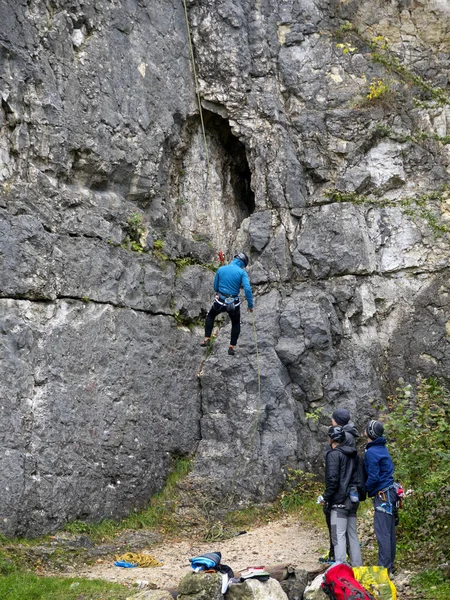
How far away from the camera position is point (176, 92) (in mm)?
14492

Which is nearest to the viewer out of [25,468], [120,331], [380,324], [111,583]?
[111,583]

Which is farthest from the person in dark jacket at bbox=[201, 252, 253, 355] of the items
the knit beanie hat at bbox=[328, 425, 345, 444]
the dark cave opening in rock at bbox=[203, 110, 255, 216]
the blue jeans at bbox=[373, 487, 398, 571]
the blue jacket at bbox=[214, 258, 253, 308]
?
the blue jeans at bbox=[373, 487, 398, 571]

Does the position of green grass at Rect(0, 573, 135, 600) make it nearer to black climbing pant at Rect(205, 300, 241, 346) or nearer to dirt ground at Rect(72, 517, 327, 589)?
dirt ground at Rect(72, 517, 327, 589)

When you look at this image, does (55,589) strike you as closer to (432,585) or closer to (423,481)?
(432,585)

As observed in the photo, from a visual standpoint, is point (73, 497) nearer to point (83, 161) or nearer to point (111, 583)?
point (111, 583)

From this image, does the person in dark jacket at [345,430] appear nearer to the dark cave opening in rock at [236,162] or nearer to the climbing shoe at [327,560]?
the climbing shoe at [327,560]

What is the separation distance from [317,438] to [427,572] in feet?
16.6

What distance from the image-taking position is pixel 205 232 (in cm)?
1506

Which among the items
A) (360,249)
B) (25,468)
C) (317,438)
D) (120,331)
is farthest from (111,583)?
(360,249)

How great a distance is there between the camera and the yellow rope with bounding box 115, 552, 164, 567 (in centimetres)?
1013

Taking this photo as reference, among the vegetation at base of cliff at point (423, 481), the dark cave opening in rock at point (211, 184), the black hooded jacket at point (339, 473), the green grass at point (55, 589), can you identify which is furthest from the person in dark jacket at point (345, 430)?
the dark cave opening in rock at point (211, 184)

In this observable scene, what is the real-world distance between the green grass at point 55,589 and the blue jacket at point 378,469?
304cm

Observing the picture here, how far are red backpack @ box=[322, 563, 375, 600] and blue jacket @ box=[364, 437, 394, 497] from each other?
3.46 feet

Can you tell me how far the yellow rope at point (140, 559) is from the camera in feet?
33.2
